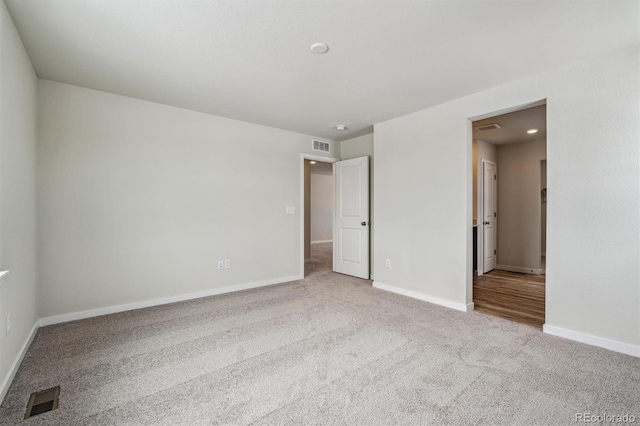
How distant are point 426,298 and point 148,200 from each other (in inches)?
147

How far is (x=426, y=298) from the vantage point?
149 inches

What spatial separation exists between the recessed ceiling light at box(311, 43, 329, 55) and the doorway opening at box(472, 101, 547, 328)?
3.17 metres

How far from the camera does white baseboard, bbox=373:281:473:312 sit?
3.42m

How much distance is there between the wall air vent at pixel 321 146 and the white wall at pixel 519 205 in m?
3.53

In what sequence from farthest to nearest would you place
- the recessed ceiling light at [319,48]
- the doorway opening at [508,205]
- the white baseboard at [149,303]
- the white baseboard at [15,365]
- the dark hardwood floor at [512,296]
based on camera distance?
the doorway opening at [508,205] < the dark hardwood floor at [512,296] < the white baseboard at [149,303] < the recessed ceiling light at [319,48] < the white baseboard at [15,365]

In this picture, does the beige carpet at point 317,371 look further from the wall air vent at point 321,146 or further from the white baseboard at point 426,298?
the wall air vent at point 321,146

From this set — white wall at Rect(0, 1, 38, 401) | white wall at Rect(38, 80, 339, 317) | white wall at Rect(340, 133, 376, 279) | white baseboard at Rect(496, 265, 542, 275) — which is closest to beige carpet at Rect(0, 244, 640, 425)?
white wall at Rect(0, 1, 38, 401)

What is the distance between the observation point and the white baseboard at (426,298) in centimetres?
342

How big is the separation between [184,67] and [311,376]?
2.85m

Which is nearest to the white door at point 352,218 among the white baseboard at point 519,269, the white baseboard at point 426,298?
the white baseboard at point 426,298

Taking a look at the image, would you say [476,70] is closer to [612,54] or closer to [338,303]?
[612,54]

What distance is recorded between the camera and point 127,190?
11.2 ft

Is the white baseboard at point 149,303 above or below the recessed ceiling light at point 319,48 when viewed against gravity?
below

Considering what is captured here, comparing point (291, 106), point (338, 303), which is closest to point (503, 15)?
point (291, 106)
